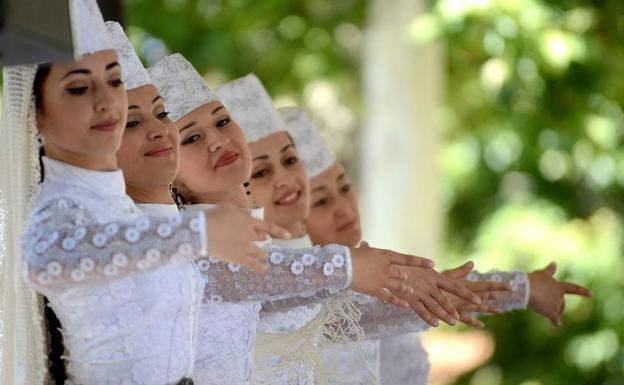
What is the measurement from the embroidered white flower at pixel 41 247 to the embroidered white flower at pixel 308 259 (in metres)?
0.38

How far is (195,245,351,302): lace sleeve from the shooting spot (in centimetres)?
177

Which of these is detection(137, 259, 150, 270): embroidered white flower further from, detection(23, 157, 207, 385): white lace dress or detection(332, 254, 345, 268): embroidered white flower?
detection(332, 254, 345, 268): embroidered white flower

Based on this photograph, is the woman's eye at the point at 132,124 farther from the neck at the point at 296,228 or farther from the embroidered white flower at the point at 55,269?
the neck at the point at 296,228

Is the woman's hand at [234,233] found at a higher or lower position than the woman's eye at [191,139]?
lower

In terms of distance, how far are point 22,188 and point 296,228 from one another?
2.38ft

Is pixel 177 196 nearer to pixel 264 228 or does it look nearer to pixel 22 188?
pixel 22 188

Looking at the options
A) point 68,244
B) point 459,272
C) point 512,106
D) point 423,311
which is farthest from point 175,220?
point 512,106

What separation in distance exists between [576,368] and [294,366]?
3.27m

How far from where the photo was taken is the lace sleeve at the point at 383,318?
221 centimetres

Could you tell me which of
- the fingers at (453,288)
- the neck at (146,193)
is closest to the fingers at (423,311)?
Result: the fingers at (453,288)

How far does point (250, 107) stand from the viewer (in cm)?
234

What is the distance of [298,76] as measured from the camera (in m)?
5.44

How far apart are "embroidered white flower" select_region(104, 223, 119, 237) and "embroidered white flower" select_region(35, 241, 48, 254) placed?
0.08 metres

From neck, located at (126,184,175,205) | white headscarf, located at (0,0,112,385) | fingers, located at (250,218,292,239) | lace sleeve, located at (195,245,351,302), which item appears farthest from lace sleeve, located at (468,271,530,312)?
white headscarf, located at (0,0,112,385)
